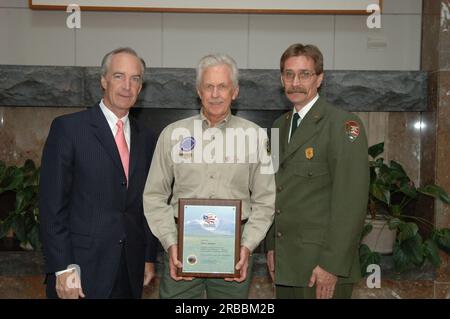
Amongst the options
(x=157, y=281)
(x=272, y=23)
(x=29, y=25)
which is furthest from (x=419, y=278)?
(x=29, y=25)

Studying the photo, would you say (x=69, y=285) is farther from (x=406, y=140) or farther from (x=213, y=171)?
(x=406, y=140)

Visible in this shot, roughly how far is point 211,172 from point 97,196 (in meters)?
0.45

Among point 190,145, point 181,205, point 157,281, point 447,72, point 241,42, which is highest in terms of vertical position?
point 241,42

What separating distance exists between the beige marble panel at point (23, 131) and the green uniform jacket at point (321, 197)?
85.7 inches

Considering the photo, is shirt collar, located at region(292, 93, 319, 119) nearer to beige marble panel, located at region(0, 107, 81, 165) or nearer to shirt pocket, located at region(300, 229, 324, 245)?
shirt pocket, located at region(300, 229, 324, 245)

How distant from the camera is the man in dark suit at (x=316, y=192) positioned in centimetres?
201

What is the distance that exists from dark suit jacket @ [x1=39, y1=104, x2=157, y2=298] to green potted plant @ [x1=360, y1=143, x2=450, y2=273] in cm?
179

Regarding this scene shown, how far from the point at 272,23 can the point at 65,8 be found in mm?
1506

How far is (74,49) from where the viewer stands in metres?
3.79

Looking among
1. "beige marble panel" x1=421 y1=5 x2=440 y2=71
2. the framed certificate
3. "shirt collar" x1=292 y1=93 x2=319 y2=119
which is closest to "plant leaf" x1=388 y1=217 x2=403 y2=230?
"beige marble panel" x1=421 y1=5 x2=440 y2=71

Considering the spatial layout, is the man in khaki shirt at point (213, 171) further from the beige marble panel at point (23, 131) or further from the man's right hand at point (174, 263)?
the beige marble panel at point (23, 131)

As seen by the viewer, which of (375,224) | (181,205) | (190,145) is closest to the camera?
(181,205)

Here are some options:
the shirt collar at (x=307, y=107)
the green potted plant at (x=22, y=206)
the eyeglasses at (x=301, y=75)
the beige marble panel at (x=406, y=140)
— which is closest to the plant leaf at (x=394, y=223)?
the beige marble panel at (x=406, y=140)

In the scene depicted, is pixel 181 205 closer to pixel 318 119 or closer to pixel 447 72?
pixel 318 119
